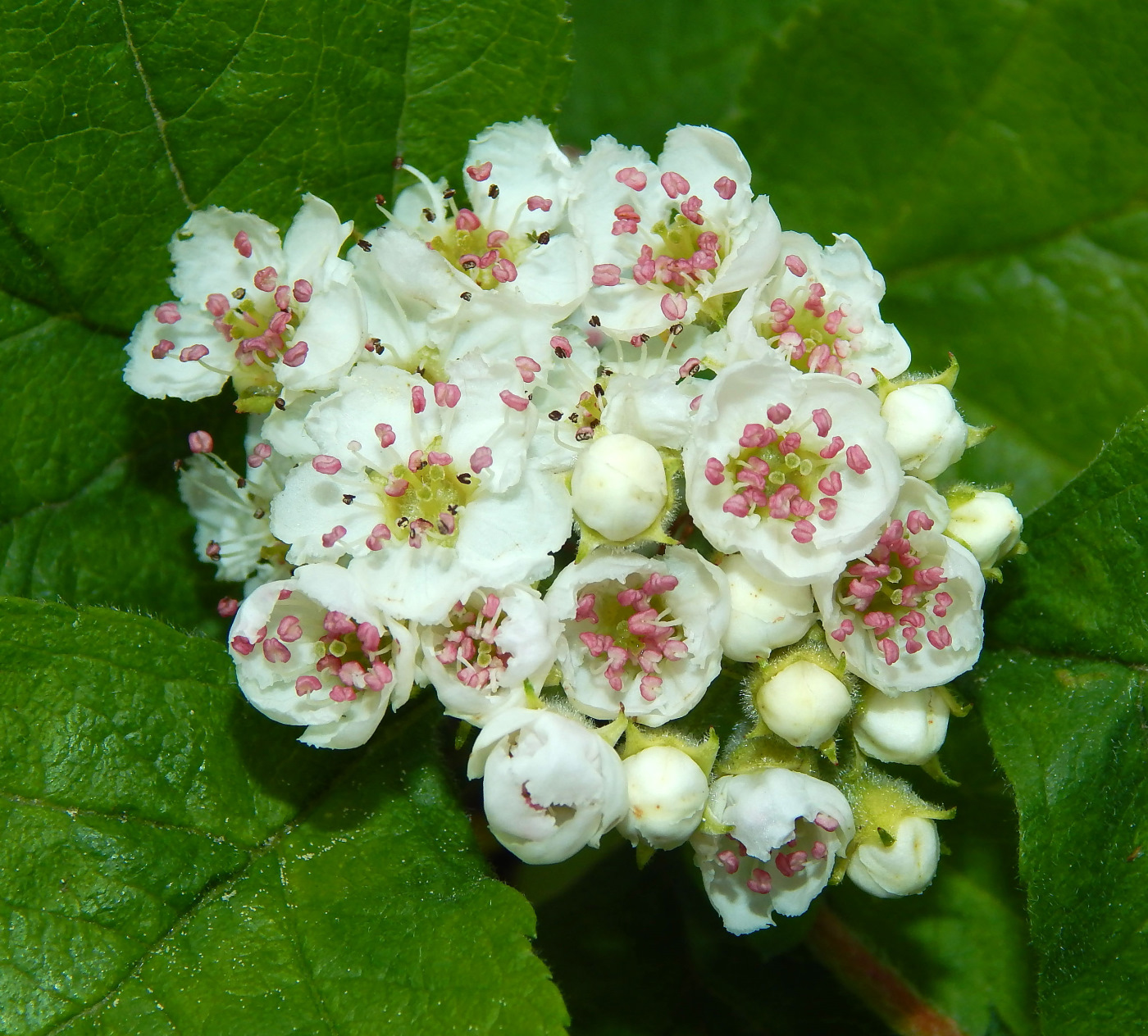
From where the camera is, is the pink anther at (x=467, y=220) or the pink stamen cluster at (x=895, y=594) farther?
the pink anther at (x=467, y=220)

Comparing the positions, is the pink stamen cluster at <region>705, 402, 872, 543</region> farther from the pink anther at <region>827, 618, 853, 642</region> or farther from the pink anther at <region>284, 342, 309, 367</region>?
the pink anther at <region>284, 342, 309, 367</region>

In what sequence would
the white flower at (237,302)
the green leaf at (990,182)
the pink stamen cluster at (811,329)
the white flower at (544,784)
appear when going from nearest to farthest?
the white flower at (544,784) < the pink stamen cluster at (811,329) < the white flower at (237,302) < the green leaf at (990,182)

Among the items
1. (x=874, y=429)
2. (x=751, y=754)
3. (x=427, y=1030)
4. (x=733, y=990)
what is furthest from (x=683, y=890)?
(x=874, y=429)

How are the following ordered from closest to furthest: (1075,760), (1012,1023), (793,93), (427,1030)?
(427,1030) < (1075,760) < (1012,1023) < (793,93)

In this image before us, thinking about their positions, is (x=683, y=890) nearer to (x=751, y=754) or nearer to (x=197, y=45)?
(x=751, y=754)

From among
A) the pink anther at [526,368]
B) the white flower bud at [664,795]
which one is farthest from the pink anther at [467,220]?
the white flower bud at [664,795]

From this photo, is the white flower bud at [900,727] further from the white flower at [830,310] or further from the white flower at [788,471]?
the white flower at [830,310]
